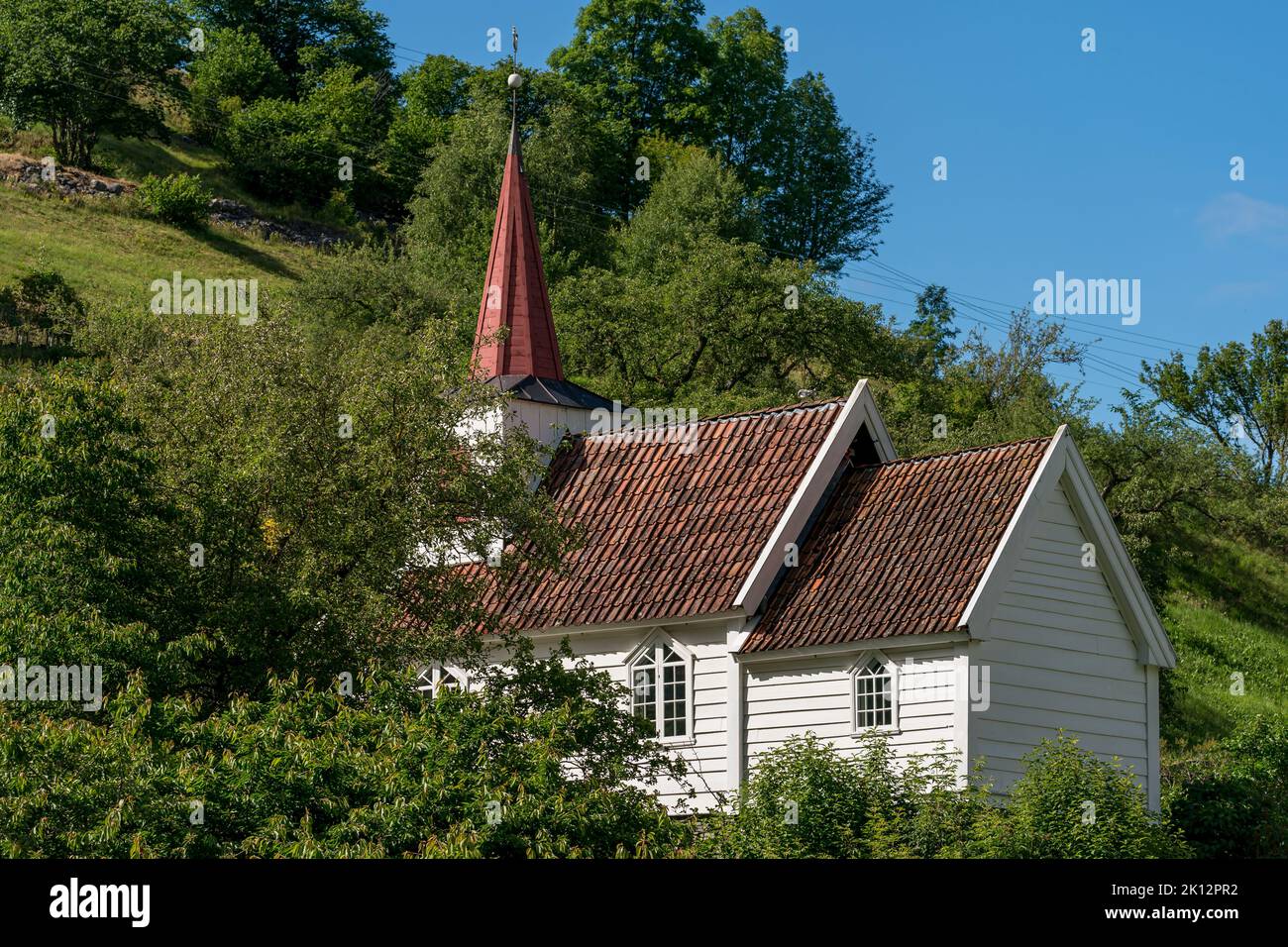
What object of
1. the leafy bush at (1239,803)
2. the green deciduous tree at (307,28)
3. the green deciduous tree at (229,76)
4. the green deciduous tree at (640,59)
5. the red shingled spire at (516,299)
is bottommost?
the leafy bush at (1239,803)

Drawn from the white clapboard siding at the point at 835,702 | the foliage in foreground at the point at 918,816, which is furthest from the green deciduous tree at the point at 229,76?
the foliage in foreground at the point at 918,816

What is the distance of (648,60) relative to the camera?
90312 mm

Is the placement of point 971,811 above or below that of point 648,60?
below

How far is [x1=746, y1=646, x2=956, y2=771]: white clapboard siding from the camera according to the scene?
25703 millimetres

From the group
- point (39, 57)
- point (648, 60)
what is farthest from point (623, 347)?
point (39, 57)

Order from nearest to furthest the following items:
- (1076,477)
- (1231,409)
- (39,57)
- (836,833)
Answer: (836,833), (1076,477), (1231,409), (39,57)

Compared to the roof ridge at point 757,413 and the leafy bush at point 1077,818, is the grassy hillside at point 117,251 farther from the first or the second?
the leafy bush at point 1077,818

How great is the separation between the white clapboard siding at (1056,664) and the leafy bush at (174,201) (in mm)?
61302

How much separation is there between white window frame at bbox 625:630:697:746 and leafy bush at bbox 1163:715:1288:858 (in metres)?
8.16

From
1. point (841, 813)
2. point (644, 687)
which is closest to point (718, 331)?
point (644, 687)

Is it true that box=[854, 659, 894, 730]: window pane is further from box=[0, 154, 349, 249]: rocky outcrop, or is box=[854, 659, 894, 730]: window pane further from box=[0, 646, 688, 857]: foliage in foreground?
box=[0, 154, 349, 249]: rocky outcrop

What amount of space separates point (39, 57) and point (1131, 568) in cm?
7525

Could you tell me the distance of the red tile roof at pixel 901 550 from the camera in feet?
86.2
